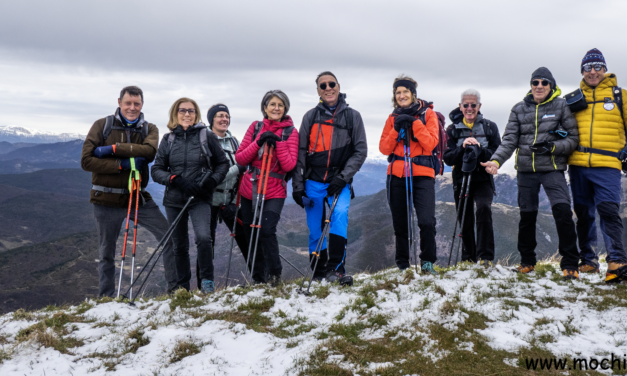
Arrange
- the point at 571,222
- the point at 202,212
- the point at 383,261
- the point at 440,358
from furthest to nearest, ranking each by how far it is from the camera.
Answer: the point at 383,261 → the point at 202,212 → the point at 571,222 → the point at 440,358

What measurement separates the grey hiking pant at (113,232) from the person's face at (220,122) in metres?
2.28

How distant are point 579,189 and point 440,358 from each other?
509 centimetres

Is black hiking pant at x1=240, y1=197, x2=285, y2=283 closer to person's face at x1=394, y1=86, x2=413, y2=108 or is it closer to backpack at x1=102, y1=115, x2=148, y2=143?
backpack at x1=102, y1=115, x2=148, y2=143

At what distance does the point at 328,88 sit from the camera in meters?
7.03

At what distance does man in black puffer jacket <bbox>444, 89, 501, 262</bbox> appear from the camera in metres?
8.16

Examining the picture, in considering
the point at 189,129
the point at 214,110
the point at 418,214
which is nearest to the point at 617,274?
the point at 418,214

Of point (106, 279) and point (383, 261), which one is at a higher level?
point (106, 279)

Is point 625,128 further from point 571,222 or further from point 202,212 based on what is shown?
point 202,212

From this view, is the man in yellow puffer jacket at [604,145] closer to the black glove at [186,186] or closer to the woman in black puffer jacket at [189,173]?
the woman in black puffer jacket at [189,173]

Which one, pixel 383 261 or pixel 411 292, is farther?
pixel 383 261

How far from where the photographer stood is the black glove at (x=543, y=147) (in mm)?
6820

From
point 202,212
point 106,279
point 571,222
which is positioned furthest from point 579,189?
point 106,279

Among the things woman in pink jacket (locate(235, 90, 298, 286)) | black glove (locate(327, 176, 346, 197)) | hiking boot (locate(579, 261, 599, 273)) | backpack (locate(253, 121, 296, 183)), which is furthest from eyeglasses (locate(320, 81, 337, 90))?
hiking boot (locate(579, 261, 599, 273))

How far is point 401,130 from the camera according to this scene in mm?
7129
